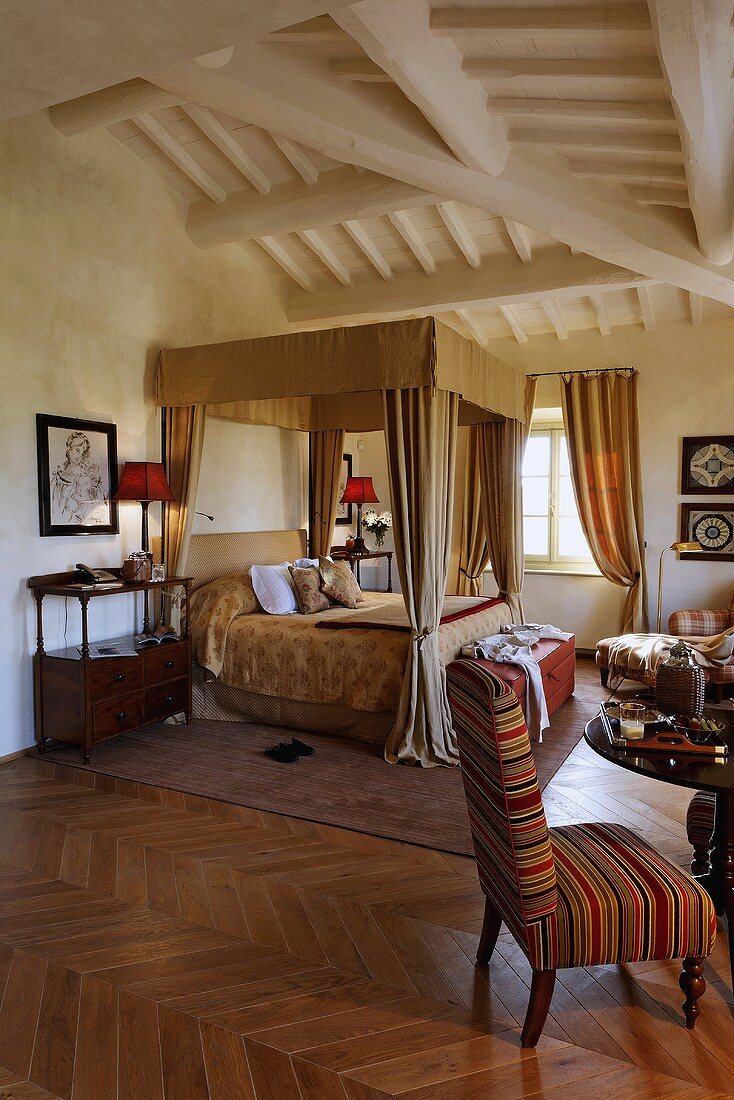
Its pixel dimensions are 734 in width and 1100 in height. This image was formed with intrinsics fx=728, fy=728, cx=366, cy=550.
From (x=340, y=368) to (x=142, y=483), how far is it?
1.60 metres

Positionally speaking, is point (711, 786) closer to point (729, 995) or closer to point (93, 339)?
point (729, 995)

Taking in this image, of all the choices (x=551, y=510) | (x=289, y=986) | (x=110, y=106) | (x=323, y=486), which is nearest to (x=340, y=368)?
(x=110, y=106)

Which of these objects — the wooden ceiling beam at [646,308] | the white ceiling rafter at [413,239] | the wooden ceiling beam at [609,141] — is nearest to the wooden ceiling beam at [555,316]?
the wooden ceiling beam at [646,308]

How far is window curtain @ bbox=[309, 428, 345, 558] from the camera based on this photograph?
7.39 m

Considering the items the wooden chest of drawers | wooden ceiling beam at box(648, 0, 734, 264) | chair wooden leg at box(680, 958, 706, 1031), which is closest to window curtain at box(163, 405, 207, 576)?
the wooden chest of drawers

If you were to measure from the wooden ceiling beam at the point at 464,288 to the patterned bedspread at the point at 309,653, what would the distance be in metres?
2.80

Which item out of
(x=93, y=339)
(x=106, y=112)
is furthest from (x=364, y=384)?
(x=106, y=112)

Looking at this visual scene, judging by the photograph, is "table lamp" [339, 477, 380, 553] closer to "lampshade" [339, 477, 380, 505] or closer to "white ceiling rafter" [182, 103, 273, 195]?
"lampshade" [339, 477, 380, 505]

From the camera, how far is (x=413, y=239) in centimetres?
603

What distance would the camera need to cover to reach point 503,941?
2.63 meters

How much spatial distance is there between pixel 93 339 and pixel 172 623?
6.79 ft

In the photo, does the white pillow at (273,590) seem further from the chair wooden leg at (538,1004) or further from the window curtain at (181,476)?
the chair wooden leg at (538,1004)

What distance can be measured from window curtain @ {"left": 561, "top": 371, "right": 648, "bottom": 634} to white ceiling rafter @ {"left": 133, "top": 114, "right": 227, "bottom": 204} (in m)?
3.89

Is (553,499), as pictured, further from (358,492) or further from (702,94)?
(702,94)
